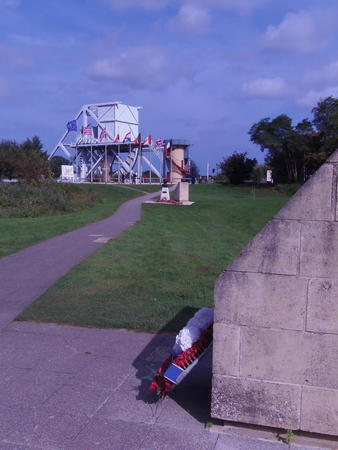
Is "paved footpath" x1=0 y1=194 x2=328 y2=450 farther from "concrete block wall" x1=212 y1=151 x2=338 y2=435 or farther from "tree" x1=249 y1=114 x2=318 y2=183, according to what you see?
"tree" x1=249 y1=114 x2=318 y2=183

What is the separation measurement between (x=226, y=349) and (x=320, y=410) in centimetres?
76

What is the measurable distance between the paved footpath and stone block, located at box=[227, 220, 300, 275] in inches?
48.8

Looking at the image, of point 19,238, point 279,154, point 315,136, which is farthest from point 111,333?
point 279,154

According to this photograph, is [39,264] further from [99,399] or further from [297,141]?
[297,141]

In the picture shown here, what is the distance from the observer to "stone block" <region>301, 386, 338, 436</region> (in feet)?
11.6

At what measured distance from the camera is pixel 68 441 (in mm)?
3613

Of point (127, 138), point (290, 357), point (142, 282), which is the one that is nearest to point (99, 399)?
point (290, 357)

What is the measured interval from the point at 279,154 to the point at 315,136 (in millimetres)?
7462

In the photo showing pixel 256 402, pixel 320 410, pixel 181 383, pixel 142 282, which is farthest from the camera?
pixel 142 282

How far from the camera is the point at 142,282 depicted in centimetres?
878

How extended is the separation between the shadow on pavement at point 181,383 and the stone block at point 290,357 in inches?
27.1

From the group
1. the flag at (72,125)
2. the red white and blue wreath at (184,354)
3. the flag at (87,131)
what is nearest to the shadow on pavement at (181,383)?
the red white and blue wreath at (184,354)

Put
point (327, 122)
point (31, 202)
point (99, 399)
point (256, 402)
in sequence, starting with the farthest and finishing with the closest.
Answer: point (327, 122) → point (31, 202) → point (99, 399) → point (256, 402)

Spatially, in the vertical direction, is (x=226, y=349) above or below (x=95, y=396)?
above
